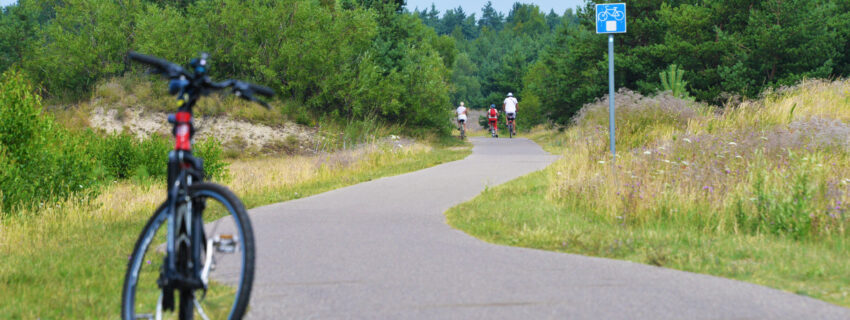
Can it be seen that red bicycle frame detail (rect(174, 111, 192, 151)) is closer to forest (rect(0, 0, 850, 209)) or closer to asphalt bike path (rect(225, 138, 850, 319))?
asphalt bike path (rect(225, 138, 850, 319))

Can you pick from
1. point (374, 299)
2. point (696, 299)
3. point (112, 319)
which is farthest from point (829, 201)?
point (112, 319)

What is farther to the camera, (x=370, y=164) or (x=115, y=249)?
(x=370, y=164)

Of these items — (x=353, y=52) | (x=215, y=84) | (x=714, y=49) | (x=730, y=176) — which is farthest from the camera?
(x=714, y=49)

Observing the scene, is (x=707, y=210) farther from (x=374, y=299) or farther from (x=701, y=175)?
(x=374, y=299)

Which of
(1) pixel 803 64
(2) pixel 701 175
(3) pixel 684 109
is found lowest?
(2) pixel 701 175

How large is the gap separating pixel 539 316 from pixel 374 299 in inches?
A: 46.8

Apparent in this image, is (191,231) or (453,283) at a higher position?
(191,231)

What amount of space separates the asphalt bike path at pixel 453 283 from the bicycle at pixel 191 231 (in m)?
0.74

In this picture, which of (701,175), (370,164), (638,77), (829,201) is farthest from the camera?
(638,77)

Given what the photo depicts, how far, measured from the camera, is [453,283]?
5742mm

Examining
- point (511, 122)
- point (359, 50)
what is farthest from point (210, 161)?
point (511, 122)

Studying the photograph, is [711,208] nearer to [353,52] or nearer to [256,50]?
[353,52]

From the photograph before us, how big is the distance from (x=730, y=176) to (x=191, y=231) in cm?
774

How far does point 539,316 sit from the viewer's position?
15.5 ft
